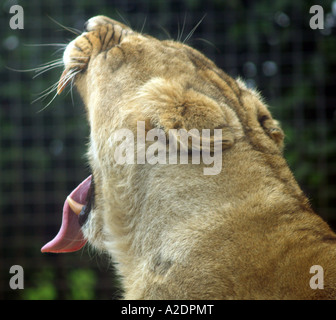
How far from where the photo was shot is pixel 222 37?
13.2ft

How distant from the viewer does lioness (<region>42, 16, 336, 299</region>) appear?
4.54 ft

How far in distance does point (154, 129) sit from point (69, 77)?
16.0 inches

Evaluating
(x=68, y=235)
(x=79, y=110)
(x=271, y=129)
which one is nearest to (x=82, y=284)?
(x=79, y=110)

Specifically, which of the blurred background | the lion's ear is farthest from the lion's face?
the blurred background

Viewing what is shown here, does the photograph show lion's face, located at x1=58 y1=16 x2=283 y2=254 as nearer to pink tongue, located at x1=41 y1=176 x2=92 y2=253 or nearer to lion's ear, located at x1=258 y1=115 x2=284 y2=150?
lion's ear, located at x1=258 y1=115 x2=284 y2=150

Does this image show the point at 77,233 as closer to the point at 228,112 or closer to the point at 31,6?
the point at 228,112

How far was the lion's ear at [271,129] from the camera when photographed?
1744 millimetres

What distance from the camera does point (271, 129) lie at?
69.1 inches

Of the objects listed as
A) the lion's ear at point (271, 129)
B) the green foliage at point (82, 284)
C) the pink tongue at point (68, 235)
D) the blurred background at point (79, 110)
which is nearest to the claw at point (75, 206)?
the pink tongue at point (68, 235)

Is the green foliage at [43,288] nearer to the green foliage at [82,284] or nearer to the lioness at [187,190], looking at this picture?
the green foliage at [82,284]

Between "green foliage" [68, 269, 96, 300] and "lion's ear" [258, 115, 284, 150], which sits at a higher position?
"lion's ear" [258, 115, 284, 150]

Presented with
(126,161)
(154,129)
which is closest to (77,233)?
(126,161)

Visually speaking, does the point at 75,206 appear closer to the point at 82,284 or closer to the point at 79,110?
the point at 79,110

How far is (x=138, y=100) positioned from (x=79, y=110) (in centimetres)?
219
